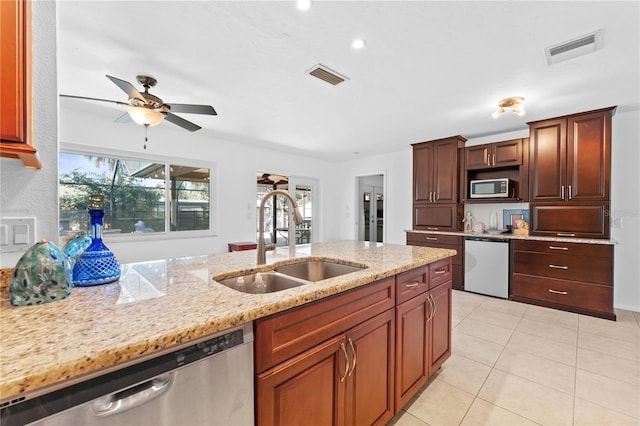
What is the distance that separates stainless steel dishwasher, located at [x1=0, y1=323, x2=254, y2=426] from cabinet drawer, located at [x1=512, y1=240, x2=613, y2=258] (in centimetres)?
393

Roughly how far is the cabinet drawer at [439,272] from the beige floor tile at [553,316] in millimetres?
1887

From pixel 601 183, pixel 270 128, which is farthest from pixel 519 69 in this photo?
pixel 270 128

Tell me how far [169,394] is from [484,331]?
3.01 m

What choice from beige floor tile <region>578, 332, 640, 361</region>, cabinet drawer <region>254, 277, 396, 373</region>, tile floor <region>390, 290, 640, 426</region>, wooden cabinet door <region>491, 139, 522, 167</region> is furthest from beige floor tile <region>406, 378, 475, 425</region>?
wooden cabinet door <region>491, 139, 522, 167</region>

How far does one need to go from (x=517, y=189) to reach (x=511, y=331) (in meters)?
2.25

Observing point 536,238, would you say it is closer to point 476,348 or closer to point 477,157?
point 477,157

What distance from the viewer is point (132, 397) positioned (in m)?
0.67

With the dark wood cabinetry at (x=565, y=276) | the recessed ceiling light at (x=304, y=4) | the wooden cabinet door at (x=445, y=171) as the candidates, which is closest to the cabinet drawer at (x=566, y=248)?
the dark wood cabinetry at (x=565, y=276)

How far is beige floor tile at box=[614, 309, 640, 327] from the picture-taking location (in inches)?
116

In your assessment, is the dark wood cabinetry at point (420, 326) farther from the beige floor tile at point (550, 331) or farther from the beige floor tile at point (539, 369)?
the beige floor tile at point (550, 331)

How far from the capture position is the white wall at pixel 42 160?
0.95 metres

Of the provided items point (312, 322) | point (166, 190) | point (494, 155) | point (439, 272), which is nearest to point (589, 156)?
point (494, 155)

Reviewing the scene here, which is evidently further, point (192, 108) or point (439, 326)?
point (192, 108)

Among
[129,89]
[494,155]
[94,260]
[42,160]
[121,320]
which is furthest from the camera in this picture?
[494,155]
